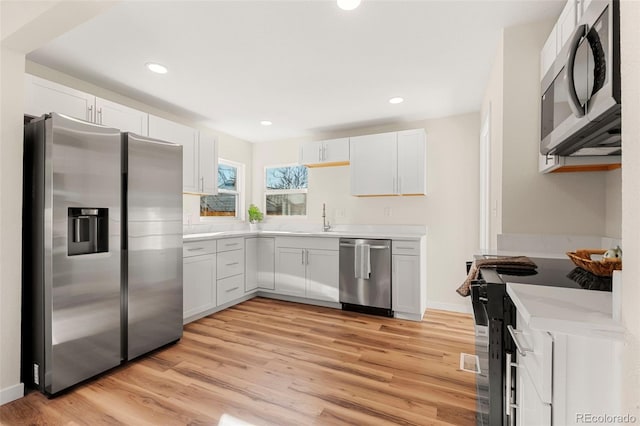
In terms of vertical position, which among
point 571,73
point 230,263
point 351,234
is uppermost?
point 571,73

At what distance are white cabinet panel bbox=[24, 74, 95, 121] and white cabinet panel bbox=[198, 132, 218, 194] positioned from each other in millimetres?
1243

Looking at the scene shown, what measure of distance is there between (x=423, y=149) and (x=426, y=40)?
1.67 metres

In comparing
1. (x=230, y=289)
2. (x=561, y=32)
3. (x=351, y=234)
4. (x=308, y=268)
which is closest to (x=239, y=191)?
(x=230, y=289)

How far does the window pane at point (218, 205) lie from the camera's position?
166 inches

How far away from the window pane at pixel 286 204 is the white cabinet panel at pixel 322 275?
1.01m

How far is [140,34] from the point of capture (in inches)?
82.2

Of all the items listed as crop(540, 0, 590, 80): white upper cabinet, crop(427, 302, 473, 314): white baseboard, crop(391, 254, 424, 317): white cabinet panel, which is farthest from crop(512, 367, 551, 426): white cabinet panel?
crop(427, 302, 473, 314): white baseboard

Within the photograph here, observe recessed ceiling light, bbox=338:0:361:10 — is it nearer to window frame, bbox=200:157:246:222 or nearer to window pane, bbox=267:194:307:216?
window pane, bbox=267:194:307:216

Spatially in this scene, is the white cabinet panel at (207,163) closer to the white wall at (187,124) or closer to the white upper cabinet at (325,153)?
the white wall at (187,124)

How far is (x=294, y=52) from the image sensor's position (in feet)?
7.59

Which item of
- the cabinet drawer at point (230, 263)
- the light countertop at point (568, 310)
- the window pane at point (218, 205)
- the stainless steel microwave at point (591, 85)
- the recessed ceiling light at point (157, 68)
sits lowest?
the cabinet drawer at point (230, 263)

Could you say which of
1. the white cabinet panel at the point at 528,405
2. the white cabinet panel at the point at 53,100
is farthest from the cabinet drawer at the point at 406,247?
the white cabinet panel at the point at 53,100

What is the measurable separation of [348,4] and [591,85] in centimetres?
135

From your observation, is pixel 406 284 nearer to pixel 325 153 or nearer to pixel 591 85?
pixel 325 153
